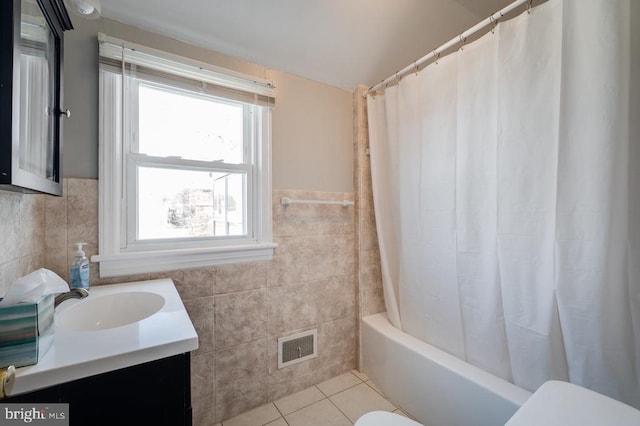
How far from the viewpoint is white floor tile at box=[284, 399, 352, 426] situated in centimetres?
150

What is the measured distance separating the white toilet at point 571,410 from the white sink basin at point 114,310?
131cm

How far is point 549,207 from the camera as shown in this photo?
42.8 inches

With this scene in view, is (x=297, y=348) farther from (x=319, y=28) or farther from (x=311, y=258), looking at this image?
(x=319, y=28)

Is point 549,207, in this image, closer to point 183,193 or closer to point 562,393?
point 562,393

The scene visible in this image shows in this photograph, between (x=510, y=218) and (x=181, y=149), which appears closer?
(x=510, y=218)

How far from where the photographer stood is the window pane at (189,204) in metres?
1.42

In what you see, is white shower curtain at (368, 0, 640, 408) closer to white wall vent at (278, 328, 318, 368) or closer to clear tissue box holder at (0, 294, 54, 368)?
white wall vent at (278, 328, 318, 368)

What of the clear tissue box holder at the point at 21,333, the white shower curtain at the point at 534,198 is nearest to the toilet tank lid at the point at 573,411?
the white shower curtain at the point at 534,198

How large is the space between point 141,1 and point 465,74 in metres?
1.63

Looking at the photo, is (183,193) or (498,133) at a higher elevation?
(498,133)

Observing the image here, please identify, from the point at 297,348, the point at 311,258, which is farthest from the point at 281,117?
the point at 297,348

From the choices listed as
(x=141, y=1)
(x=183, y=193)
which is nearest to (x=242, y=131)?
(x=183, y=193)

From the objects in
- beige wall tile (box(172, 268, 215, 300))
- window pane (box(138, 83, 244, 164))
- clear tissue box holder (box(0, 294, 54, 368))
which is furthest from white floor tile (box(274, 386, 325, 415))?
window pane (box(138, 83, 244, 164))

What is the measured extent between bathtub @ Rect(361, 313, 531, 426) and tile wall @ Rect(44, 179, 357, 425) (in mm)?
262
